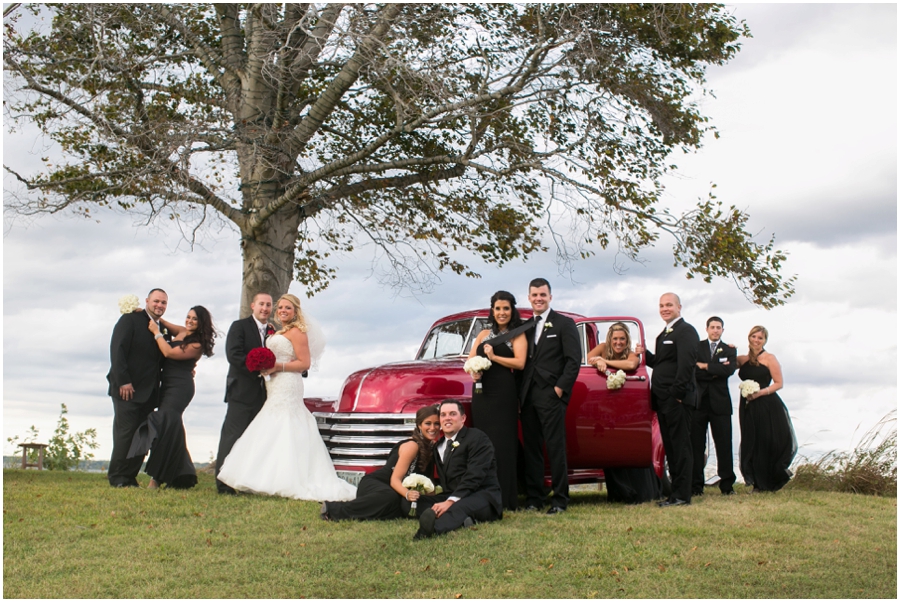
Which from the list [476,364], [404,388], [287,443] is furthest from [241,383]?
[476,364]

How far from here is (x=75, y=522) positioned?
8.02m

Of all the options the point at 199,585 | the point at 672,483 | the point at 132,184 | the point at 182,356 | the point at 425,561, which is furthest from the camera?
the point at 132,184

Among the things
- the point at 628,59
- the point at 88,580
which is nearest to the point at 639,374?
the point at 88,580

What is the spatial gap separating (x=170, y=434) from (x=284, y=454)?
187 centimetres

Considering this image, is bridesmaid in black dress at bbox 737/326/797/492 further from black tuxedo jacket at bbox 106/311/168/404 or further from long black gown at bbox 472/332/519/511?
black tuxedo jacket at bbox 106/311/168/404

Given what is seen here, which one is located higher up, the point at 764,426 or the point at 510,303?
the point at 510,303

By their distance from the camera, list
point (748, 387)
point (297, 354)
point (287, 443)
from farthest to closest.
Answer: point (748, 387), point (297, 354), point (287, 443)

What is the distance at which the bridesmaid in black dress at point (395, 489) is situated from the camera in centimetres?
794

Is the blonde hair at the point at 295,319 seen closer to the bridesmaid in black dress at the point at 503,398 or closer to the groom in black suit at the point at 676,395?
the bridesmaid in black dress at the point at 503,398

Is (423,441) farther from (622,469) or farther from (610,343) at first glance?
(622,469)

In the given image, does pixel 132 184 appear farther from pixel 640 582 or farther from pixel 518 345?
pixel 640 582

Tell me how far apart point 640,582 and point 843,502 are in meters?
5.85

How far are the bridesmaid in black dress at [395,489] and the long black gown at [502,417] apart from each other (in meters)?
0.71

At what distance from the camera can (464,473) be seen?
7.69 m
